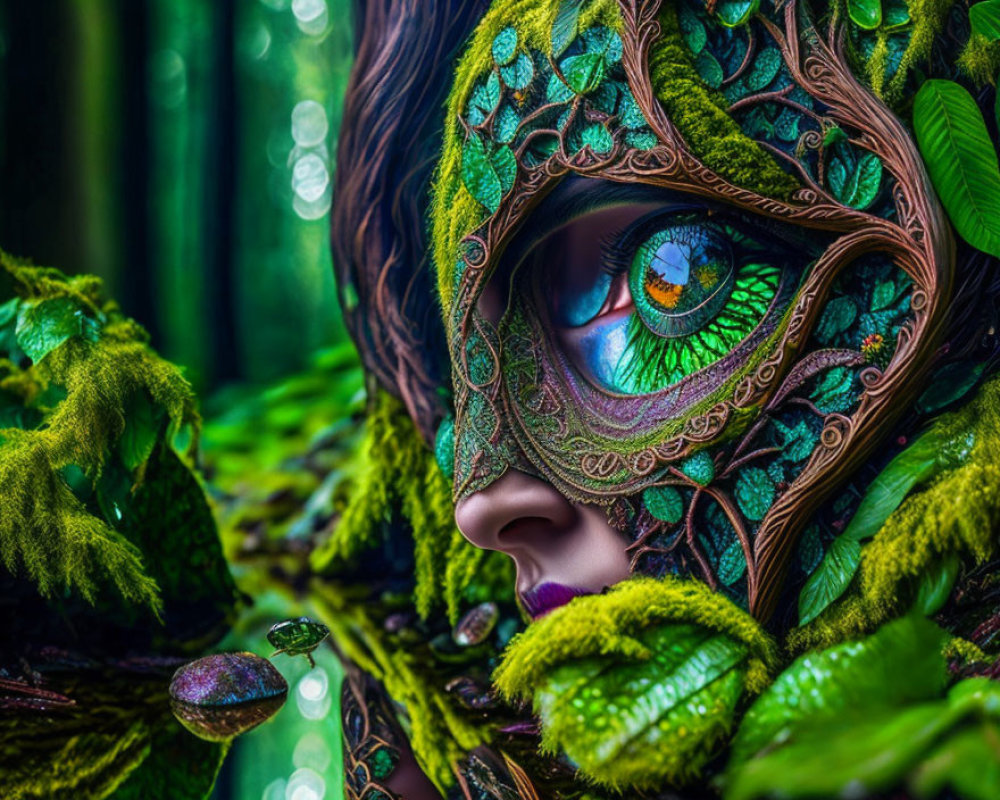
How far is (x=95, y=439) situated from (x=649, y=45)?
85 centimetres

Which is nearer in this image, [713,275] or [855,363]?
[855,363]

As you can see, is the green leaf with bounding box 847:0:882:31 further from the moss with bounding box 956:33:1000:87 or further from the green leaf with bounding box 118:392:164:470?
the green leaf with bounding box 118:392:164:470

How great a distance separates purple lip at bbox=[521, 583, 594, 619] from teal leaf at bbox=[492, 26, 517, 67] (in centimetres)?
63

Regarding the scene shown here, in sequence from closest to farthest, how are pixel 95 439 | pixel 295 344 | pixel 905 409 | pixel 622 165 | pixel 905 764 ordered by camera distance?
pixel 905 764 → pixel 905 409 → pixel 622 165 → pixel 95 439 → pixel 295 344

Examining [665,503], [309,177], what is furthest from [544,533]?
[309,177]

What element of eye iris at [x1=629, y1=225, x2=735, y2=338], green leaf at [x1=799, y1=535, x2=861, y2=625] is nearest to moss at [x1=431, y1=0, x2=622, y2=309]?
eye iris at [x1=629, y1=225, x2=735, y2=338]

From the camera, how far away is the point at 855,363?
3.56ft

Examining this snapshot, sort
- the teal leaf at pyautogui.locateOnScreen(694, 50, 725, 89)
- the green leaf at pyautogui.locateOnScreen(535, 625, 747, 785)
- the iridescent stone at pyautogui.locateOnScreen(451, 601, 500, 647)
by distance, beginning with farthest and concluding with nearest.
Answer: the iridescent stone at pyautogui.locateOnScreen(451, 601, 500, 647) → the teal leaf at pyautogui.locateOnScreen(694, 50, 725, 89) → the green leaf at pyautogui.locateOnScreen(535, 625, 747, 785)

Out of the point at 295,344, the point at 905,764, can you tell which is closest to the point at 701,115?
the point at 905,764

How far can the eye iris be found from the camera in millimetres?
1216

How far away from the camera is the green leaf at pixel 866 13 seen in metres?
1.10


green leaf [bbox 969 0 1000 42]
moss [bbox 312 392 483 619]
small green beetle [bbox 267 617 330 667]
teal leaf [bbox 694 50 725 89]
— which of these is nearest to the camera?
green leaf [bbox 969 0 1000 42]

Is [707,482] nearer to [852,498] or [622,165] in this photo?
[852,498]

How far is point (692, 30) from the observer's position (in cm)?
118
